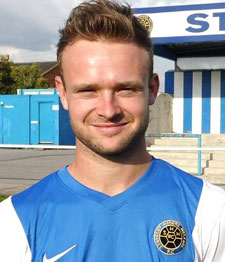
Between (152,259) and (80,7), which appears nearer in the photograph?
(152,259)

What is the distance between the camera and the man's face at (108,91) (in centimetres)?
164

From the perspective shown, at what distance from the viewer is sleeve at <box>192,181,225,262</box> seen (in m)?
1.67

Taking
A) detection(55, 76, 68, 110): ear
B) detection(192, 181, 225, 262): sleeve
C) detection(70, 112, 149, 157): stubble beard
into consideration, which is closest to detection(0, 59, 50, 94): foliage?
detection(55, 76, 68, 110): ear

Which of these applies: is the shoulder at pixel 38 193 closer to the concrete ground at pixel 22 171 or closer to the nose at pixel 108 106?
the nose at pixel 108 106

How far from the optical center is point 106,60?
5.42 ft

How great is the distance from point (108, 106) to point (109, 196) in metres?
0.33

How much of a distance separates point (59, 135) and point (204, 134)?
796 cm

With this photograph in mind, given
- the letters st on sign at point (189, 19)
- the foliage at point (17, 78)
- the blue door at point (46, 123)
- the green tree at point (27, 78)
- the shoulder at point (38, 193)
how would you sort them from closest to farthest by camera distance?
the shoulder at point (38, 193)
the letters st on sign at point (189, 19)
the blue door at point (46, 123)
the foliage at point (17, 78)
the green tree at point (27, 78)

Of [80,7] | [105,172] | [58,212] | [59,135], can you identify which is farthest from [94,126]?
[59,135]

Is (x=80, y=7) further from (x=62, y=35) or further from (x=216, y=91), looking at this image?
(x=216, y=91)

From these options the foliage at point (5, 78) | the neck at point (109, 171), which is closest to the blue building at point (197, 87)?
the neck at point (109, 171)

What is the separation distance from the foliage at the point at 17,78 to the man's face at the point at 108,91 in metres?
38.0

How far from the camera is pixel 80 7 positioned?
1.77 meters

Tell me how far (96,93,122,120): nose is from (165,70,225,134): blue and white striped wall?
44.9ft
